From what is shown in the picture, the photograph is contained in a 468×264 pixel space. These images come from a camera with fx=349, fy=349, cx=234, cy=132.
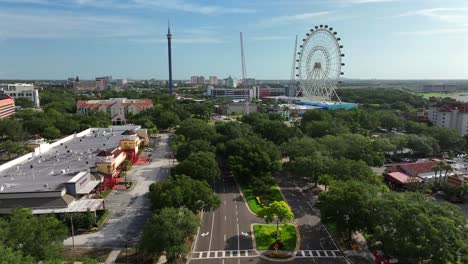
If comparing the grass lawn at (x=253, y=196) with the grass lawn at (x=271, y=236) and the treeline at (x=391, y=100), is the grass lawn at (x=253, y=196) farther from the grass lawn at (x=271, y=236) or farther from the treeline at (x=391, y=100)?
the treeline at (x=391, y=100)

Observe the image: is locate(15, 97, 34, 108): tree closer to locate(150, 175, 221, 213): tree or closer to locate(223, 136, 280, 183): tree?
locate(223, 136, 280, 183): tree

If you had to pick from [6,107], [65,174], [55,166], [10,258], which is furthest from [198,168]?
[6,107]

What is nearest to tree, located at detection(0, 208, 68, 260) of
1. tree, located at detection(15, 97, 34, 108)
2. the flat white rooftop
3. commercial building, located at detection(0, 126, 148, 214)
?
commercial building, located at detection(0, 126, 148, 214)

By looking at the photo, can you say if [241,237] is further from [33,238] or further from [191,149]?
[191,149]

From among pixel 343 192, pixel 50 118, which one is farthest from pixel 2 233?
pixel 50 118

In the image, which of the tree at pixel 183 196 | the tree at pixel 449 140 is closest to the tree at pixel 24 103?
the tree at pixel 183 196

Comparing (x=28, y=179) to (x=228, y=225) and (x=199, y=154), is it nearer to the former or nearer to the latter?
(x=199, y=154)
